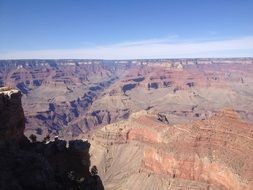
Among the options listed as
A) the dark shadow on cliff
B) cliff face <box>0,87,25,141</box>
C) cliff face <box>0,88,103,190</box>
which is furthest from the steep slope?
cliff face <box>0,87,25,141</box>

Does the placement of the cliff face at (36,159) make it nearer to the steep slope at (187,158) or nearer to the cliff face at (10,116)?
the cliff face at (10,116)

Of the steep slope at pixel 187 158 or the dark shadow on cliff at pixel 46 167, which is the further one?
the steep slope at pixel 187 158

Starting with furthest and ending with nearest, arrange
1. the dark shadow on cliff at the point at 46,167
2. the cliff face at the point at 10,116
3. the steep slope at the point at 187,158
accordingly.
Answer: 1. the steep slope at the point at 187,158
2. the cliff face at the point at 10,116
3. the dark shadow on cliff at the point at 46,167

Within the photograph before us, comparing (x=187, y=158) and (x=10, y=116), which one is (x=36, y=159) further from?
(x=187, y=158)

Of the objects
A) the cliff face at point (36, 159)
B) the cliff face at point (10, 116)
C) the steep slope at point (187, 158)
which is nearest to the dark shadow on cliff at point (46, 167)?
the cliff face at point (36, 159)

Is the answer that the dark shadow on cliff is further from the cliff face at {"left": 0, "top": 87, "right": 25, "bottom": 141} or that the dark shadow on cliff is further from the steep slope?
the steep slope

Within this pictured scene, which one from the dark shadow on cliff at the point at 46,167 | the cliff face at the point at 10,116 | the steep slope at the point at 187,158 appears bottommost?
the steep slope at the point at 187,158

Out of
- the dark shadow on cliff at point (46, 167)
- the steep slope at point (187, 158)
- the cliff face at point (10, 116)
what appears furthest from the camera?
the steep slope at point (187, 158)

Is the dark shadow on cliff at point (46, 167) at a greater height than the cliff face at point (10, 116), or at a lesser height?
lesser

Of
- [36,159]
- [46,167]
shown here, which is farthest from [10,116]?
[46,167]
